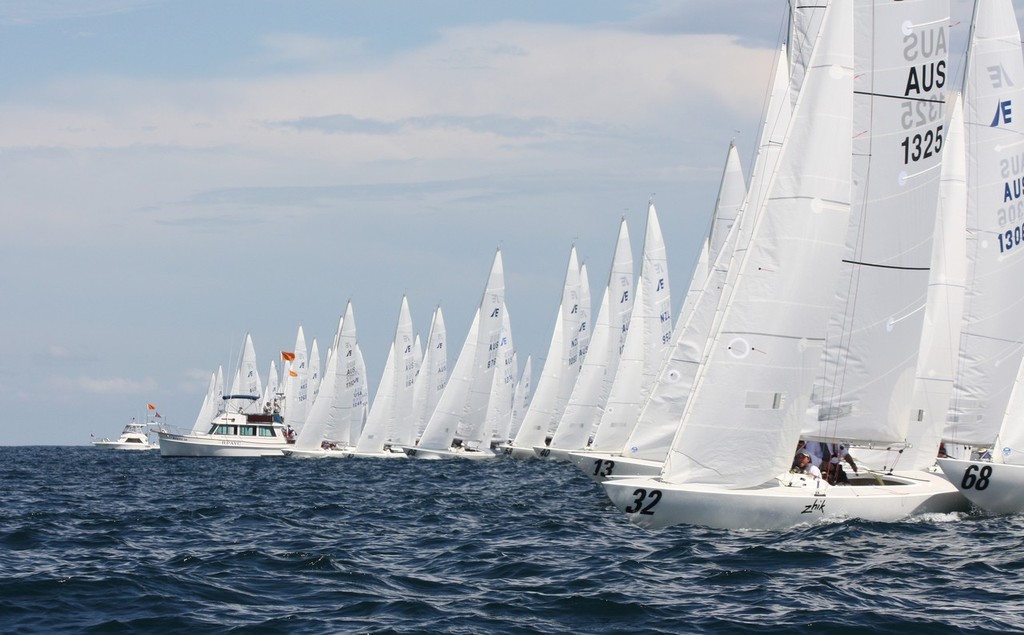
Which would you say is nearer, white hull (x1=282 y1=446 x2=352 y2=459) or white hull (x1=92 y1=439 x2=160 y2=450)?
white hull (x1=282 y1=446 x2=352 y2=459)

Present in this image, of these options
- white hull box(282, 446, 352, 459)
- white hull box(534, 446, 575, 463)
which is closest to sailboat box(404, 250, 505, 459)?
white hull box(282, 446, 352, 459)

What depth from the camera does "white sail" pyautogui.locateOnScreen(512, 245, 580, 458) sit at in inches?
2238

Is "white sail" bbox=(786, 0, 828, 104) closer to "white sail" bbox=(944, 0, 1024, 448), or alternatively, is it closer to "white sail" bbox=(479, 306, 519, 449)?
"white sail" bbox=(944, 0, 1024, 448)

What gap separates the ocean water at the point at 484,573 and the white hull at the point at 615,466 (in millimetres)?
2906

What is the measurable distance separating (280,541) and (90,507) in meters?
8.72

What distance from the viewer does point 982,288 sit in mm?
27672

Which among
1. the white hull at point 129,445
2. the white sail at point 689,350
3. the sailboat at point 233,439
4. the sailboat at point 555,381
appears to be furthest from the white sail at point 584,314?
the white hull at point 129,445

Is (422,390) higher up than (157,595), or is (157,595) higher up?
(422,390)

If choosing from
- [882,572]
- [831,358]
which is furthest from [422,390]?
[882,572]

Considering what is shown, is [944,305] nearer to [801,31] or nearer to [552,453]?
[801,31]

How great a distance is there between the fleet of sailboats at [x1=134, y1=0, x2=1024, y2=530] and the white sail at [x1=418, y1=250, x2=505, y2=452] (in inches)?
757

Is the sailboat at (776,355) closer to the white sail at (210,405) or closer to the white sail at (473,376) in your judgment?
the white sail at (473,376)

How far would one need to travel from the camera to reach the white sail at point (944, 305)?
25750 millimetres

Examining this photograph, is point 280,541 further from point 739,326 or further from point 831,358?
point 831,358
